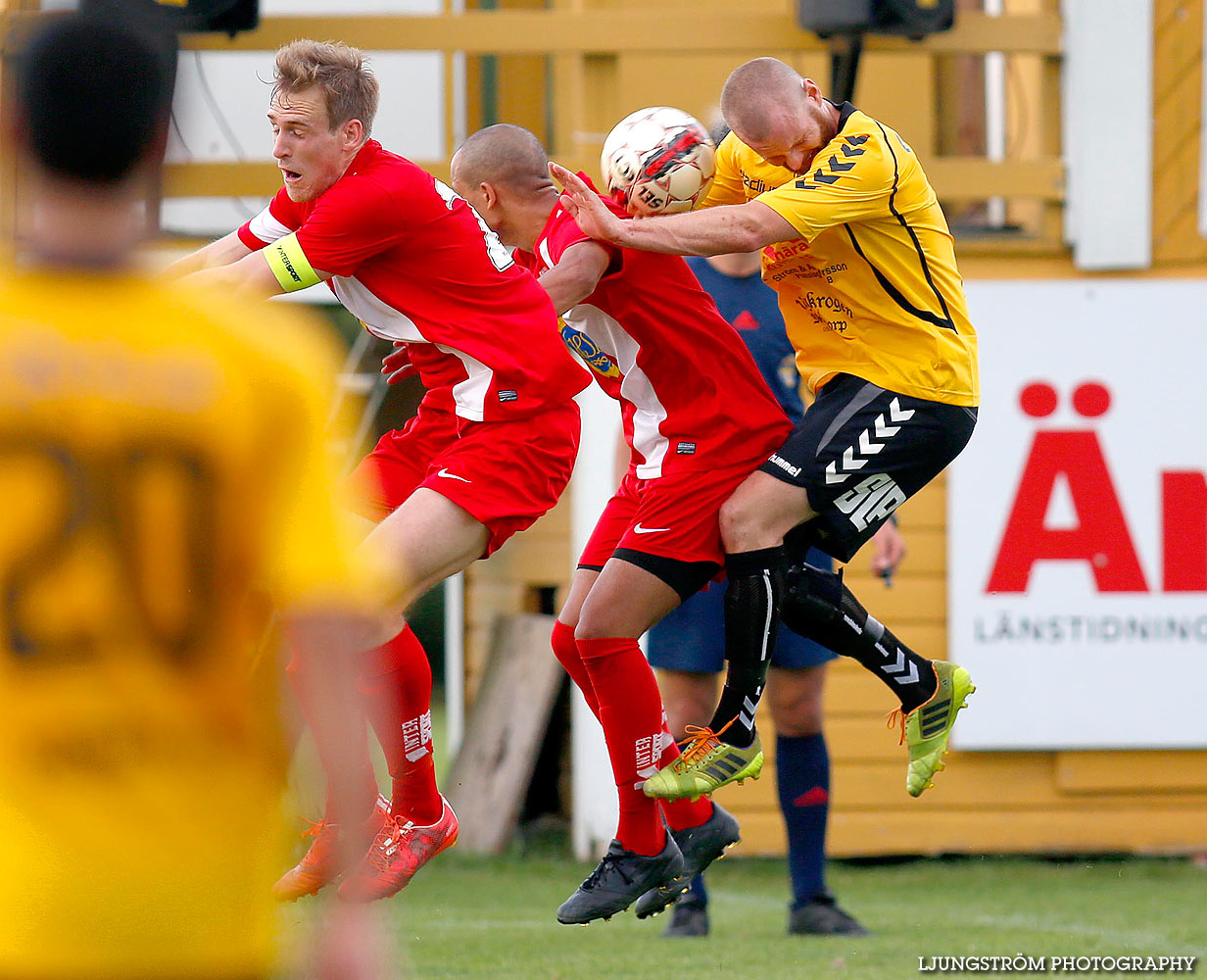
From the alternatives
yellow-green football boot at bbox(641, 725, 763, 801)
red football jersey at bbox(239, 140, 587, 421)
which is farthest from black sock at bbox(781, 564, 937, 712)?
red football jersey at bbox(239, 140, 587, 421)

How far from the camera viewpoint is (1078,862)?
8344 mm

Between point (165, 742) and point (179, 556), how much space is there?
21 centimetres

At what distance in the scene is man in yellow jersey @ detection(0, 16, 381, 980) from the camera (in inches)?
72.2

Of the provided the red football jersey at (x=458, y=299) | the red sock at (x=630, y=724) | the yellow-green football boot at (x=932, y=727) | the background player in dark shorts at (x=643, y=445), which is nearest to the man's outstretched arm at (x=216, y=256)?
the red football jersey at (x=458, y=299)

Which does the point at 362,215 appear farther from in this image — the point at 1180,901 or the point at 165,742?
the point at 1180,901

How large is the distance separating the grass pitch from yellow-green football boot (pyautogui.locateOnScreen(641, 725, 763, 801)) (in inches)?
45.5

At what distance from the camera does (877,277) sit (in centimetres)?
475

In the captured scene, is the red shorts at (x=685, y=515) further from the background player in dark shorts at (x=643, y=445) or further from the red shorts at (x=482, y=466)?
the red shorts at (x=482, y=466)

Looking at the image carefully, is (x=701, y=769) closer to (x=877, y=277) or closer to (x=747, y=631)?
(x=747, y=631)

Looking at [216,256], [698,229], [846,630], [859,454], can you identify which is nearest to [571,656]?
[846,630]

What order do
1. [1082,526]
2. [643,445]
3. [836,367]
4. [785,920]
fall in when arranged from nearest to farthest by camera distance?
[836,367] → [643,445] → [785,920] → [1082,526]

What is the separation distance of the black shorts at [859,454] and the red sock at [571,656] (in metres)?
0.71

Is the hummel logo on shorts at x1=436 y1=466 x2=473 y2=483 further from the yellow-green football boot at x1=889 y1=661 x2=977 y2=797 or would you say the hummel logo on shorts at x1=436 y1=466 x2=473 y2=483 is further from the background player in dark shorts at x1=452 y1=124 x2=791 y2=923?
the yellow-green football boot at x1=889 y1=661 x2=977 y2=797

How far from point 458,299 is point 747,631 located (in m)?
1.23
